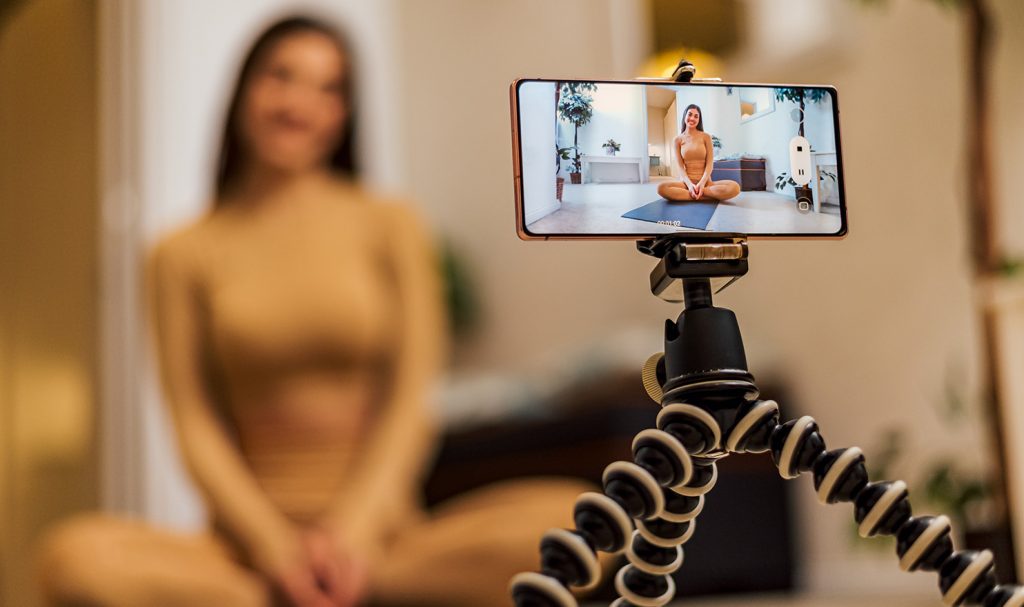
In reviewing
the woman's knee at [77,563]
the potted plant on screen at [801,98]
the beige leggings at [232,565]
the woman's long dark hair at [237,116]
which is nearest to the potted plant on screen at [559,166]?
the potted plant on screen at [801,98]

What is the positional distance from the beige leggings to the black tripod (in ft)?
2.54

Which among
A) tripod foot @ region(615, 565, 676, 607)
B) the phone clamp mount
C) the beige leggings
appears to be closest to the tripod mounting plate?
the phone clamp mount

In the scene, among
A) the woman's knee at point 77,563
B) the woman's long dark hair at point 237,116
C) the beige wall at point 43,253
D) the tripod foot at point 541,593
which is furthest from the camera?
the beige wall at point 43,253

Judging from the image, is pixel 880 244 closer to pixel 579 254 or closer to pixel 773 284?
pixel 773 284

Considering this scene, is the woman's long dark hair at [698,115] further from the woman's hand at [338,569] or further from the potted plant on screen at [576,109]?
the woman's hand at [338,569]

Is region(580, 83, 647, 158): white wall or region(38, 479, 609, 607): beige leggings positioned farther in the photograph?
region(38, 479, 609, 607): beige leggings

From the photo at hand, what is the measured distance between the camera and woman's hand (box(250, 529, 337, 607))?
1.27m

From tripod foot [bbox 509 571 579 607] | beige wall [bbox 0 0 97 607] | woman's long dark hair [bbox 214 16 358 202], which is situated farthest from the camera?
beige wall [bbox 0 0 97 607]

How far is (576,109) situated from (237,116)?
4.19 ft

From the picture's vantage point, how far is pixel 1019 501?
122 centimetres

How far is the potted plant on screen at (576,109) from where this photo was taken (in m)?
0.50

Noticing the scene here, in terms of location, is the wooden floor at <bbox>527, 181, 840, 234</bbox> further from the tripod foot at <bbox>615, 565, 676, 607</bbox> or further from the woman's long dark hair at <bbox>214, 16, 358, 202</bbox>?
the woman's long dark hair at <bbox>214, 16, 358, 202</bbox>

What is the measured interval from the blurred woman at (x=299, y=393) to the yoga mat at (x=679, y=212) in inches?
33.5

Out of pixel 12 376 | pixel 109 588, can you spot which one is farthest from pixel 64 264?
pixel 109 588
